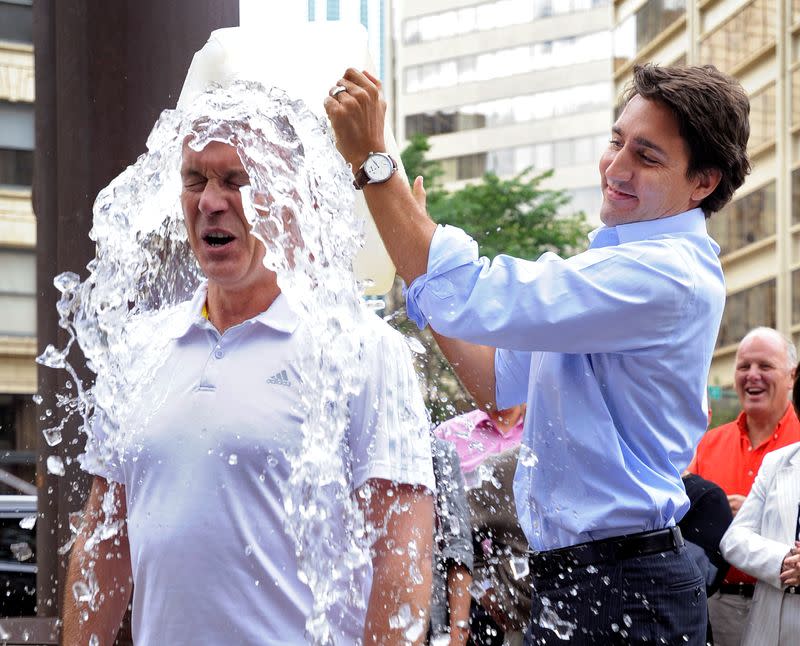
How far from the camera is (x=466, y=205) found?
3497cm

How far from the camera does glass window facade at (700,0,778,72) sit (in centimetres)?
→ 3959

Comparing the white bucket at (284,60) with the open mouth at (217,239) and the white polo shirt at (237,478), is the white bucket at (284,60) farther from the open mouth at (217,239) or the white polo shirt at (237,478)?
the white polo shirt at (237,478)

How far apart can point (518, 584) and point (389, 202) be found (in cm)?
242

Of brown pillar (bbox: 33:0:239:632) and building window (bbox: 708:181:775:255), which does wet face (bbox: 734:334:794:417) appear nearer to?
brown pillar (bbox: 33:0:239:632)

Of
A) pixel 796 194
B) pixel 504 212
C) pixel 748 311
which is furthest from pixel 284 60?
pixel 748 311

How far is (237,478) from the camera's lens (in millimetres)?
2715

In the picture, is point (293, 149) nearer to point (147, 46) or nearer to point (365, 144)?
point (365, 144)

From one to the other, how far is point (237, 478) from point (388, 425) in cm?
30

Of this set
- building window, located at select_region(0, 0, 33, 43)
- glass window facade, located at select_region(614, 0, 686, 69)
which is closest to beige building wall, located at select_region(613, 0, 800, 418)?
glass window facade, located at select_region(614, 0, 686, 69)

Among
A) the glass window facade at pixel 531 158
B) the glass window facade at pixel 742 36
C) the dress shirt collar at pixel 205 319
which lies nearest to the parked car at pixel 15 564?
the dress shirt collar at pixel 205 319

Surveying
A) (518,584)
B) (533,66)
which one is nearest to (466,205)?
(518,584)

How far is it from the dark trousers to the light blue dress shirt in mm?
82

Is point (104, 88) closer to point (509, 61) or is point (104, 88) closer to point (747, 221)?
point (747, 221)

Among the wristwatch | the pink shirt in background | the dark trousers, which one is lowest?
the dark trousers
